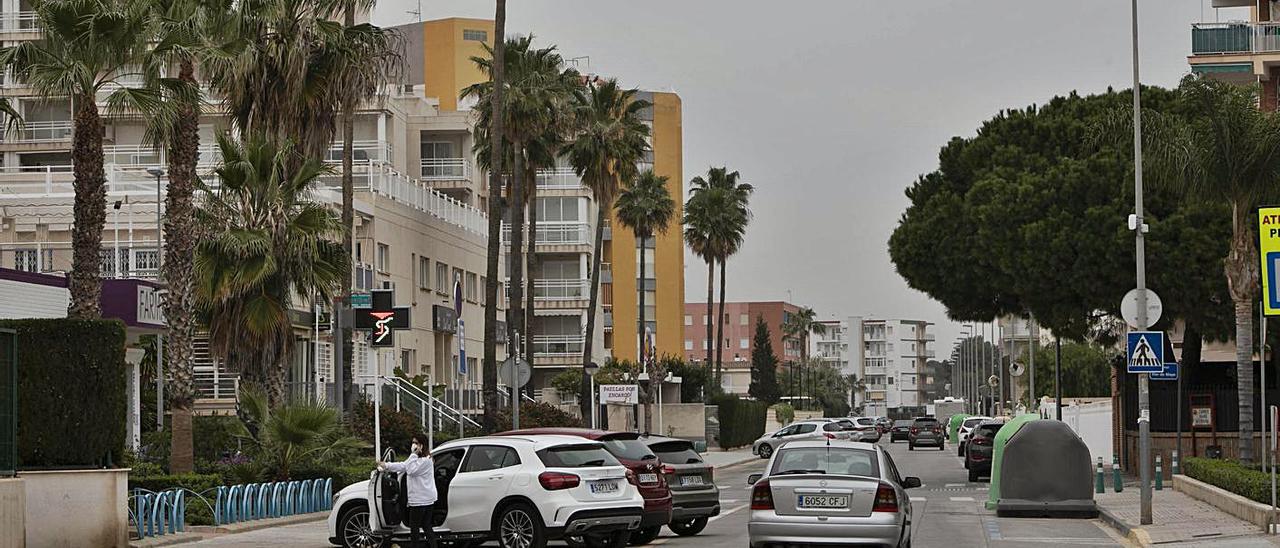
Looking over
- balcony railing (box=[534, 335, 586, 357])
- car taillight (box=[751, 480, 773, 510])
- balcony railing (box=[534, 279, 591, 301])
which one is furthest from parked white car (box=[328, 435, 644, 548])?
balcony railing (box=[534, 335, 586, 357])

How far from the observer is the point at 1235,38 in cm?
5266

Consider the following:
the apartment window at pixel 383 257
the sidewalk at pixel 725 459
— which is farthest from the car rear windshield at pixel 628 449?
the sidewalk at pixel 725 459

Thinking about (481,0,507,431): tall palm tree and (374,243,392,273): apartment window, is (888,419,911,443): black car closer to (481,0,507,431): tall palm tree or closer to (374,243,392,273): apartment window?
(374,243,392,273): apartment window

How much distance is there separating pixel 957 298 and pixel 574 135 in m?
21.7

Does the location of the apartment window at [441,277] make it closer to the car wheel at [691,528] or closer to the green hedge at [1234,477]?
the green hedge at [1234,477]

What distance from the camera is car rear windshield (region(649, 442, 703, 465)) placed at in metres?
23.9

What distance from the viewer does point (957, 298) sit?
46.3 meters

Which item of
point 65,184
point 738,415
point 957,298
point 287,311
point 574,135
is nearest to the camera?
point 287,311

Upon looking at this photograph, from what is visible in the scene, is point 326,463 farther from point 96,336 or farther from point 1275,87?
point 1275,87

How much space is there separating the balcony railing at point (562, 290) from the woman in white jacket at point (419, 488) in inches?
2577

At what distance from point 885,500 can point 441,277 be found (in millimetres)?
45138

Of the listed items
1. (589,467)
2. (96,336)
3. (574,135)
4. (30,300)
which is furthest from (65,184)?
(589,467)

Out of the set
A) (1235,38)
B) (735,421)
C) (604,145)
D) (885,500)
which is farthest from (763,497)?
(735,421)

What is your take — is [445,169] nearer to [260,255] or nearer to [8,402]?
[260,255]
